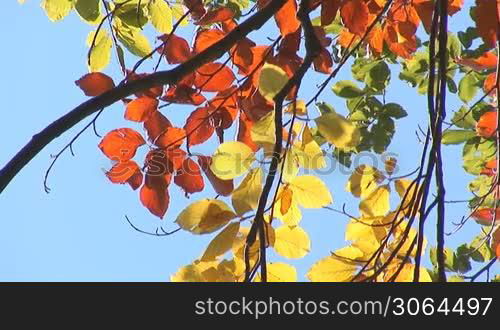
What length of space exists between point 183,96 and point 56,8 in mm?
386

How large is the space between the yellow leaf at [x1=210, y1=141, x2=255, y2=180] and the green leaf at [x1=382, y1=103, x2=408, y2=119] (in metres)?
0.90

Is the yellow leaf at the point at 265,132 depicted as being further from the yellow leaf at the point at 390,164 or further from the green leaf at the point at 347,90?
the green leaf at the point at 347,90

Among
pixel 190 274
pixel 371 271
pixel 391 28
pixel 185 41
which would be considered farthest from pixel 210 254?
pixel 391 28

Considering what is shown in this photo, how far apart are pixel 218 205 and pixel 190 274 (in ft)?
0.39

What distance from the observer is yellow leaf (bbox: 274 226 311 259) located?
142 cm

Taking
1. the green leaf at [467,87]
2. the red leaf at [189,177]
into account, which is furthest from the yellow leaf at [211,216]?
the green leaf at [467,87]

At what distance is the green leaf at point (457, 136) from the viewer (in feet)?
6.97

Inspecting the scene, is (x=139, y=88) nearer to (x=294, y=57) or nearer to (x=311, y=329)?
(x=311, y=329)

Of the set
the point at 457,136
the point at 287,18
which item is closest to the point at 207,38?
the point at 287,18

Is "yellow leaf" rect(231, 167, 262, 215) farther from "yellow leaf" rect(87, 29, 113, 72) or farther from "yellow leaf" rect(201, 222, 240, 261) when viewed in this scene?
"yellow leaf" rect(87, 29, 113, 72)

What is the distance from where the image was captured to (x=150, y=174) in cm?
156

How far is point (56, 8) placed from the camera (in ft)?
5.82

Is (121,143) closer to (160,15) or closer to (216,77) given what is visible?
(216,77)

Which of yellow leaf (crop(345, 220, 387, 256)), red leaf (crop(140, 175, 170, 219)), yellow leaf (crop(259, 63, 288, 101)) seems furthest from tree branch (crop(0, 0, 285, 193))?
yellow leaf (crop(345, 220, 387, 256))
